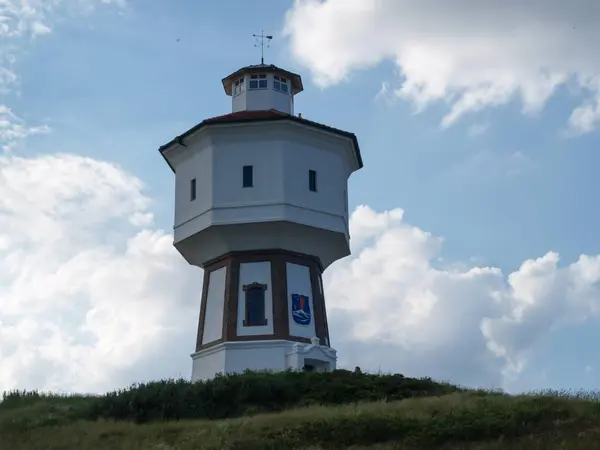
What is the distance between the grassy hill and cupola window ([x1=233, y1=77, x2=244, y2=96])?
1476 centimetres

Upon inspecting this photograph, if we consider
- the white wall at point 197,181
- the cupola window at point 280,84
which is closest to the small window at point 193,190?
the white wall at point 197,181

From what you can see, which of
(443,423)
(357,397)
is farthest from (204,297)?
(443,423)

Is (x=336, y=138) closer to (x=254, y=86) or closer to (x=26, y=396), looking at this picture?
(x=254, y=86)

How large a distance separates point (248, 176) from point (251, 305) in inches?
190

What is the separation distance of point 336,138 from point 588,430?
18834mm

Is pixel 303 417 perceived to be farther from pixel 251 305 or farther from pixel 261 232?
pixel 261 232

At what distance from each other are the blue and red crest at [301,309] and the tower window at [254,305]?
115 cm

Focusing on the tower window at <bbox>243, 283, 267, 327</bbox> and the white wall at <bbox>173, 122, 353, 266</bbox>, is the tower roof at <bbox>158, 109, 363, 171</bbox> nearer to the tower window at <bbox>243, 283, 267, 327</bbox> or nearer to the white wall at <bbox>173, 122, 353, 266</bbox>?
the white wall at <bbox>173, 122, 353, 266</bbox>

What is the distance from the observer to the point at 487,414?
2381 centimetres

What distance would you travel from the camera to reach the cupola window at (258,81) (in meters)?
41.5

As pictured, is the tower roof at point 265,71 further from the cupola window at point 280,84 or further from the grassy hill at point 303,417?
the grassy hill at point 303,417

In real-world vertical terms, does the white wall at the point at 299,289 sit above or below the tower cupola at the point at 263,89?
below

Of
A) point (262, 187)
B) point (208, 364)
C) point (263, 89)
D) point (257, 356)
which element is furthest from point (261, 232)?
point (263, 89)

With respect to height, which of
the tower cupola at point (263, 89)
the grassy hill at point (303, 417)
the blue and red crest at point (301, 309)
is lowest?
the grassy hill at point (303, 417)
